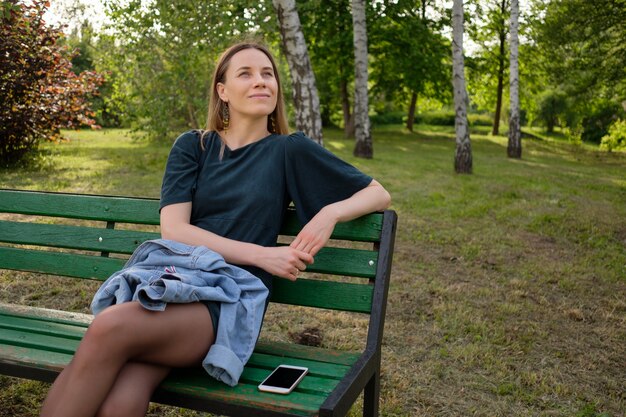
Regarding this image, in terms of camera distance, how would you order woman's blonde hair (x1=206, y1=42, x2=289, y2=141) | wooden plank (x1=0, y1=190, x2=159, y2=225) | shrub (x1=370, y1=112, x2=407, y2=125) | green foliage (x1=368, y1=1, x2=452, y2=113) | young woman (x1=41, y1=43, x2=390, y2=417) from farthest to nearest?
shrub (x1=370, y1=112, x2=407, y2=125)
green foliage (x1=368, y1=1, x2=452, y2=113)
wooden plank (x1=0, y1=190, x2=159, y2=225)
woman's blonde hair (x1=206, y1=42, x2=289, y2=141)
young woman (x1=41, y1=43, x2=390, y2=417)

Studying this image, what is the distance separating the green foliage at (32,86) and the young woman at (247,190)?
8790 mm

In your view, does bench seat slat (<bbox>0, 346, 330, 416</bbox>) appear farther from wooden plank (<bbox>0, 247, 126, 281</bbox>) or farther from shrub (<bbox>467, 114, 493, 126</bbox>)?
shrub (<bbox>467, 114, 493, 126</bbox>)

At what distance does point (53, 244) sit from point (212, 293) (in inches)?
59.4

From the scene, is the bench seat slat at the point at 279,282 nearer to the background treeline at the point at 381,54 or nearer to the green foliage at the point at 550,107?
the background treeline at the point at 381,54

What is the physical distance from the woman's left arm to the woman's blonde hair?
0.54m

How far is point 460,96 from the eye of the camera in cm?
1277

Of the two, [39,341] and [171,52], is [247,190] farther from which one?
[171,52]

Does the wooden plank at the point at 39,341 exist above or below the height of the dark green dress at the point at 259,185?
below

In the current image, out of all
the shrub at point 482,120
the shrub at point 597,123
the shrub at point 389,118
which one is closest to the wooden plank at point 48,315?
the shrub at point 597,123

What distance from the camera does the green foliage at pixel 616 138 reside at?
21188 millimetres

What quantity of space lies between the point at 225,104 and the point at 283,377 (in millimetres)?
1358

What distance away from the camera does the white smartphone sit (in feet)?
7.05

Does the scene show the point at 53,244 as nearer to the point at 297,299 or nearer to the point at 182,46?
the point at 297,299

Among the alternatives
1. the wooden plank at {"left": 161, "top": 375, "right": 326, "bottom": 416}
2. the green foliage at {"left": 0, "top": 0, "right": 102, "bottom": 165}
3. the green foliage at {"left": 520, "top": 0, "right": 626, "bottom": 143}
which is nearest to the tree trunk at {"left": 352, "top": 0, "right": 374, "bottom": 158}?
the green foliage at {"left": 0, "top": 0, "right": 102, "bottom": 165}
